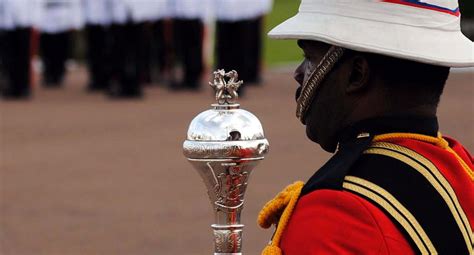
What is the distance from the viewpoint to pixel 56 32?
2022 centimetres

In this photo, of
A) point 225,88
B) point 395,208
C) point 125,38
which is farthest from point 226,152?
point 125,38

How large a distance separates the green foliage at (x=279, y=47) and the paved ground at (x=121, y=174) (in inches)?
332

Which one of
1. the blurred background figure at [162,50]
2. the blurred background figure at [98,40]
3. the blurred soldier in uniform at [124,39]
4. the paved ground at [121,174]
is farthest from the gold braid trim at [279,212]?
the blurred background figure at [162,50]

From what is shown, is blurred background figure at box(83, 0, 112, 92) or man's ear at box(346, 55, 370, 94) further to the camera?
blurred background figure at box(83, 0, 112, 92)

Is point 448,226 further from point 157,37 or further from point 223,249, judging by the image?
point 157,37

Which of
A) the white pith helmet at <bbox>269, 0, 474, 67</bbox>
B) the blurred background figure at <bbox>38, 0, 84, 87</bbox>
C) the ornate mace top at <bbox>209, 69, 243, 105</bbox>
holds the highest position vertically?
the white pith helmet at <bbox>269, 0, 474, 67</bbox>

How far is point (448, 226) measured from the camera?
2.44m

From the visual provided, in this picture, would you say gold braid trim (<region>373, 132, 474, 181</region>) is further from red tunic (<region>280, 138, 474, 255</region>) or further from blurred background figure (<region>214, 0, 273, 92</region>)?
blurred background figure (<region>214, 0, 273, 92</region>)

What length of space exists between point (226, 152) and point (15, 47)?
1499 centimetres

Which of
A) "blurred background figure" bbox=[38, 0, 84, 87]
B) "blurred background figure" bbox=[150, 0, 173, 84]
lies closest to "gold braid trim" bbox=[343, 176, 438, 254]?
"blurred background figure" bbox=[150, 0, 173, 84]

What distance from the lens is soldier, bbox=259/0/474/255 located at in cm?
235

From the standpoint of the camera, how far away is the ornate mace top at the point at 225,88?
2689mm

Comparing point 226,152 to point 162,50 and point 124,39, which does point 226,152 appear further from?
point 162,50

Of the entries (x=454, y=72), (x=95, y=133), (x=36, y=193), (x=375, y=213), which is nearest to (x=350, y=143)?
(x=375, y=213)
